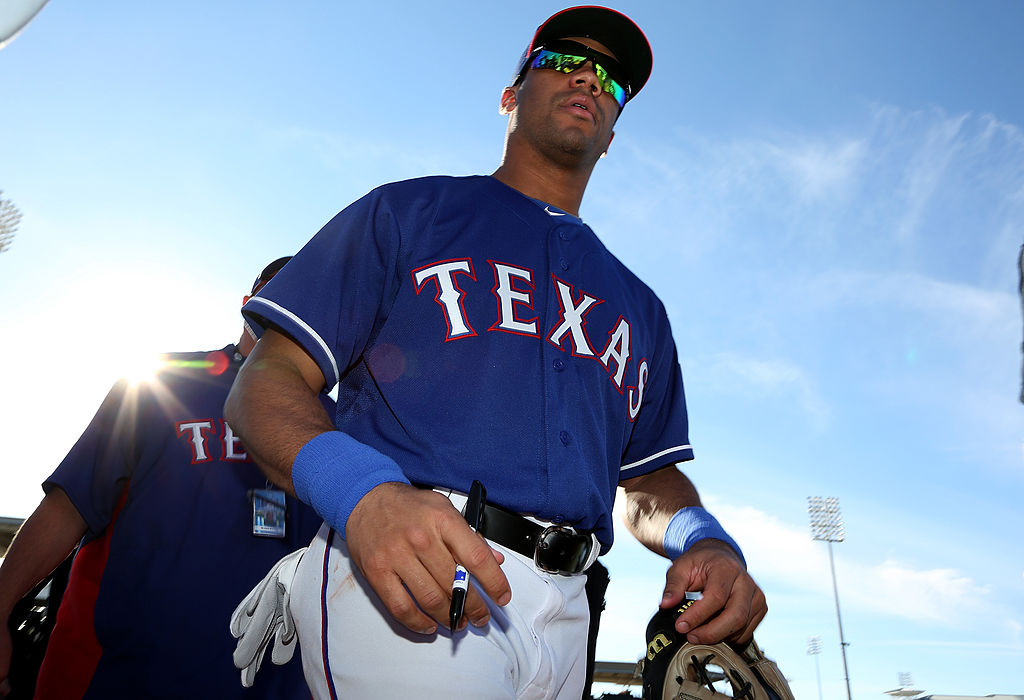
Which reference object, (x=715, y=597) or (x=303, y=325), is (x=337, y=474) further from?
→ (x=715, y=597)

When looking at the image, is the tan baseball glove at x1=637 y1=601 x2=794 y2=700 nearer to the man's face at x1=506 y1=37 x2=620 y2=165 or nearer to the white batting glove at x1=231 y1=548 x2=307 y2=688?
the white batting glove at x1=231 y1=548 x2=307 y2=688

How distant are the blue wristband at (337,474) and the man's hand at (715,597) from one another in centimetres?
95

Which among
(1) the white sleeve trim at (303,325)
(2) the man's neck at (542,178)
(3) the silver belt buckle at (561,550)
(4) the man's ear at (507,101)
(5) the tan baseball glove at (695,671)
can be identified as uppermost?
(4) the man's ear at (507,101)

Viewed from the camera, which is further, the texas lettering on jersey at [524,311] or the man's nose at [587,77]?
the man's nose at [587,77]

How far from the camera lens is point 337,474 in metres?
1.54

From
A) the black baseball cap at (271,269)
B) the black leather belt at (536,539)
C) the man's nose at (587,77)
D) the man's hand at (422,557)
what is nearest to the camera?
the man's hand at (422,557)

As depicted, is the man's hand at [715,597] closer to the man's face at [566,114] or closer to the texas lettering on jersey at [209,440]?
the man's face at [566,114]

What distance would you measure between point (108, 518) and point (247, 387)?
252 centimetres

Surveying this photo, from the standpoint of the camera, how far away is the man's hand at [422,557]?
136 centimetres

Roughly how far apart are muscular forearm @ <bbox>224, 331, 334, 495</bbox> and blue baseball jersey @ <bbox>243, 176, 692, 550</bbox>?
0.11 m

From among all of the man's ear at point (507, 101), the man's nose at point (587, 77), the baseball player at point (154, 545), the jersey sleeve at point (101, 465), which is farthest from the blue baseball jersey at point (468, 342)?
the jersey sleeve at point (101, 465)

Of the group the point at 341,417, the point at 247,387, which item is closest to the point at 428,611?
the point at 247,387

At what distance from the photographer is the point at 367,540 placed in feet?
4.65

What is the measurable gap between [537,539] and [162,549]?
7.79ft
